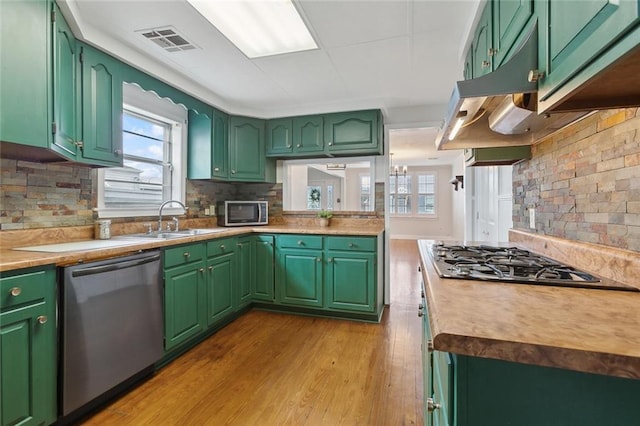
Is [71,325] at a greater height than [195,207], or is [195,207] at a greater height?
[195,207]

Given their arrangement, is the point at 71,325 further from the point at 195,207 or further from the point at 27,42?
the point at 195,207

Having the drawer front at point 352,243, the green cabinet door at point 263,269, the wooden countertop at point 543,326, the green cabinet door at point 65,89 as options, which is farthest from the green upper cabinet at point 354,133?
the wooden countertop at point 543,326

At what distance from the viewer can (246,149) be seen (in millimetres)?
3537

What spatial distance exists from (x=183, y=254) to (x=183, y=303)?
0.38 meters

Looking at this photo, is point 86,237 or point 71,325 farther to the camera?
point 86,237

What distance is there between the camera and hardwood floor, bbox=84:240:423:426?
5.59ft

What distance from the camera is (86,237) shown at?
222 cm

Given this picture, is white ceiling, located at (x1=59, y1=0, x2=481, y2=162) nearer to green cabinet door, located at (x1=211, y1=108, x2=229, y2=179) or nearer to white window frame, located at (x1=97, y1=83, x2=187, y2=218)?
green cabinet door, located at (x1=211, y1=108, x2=229, y2=179)

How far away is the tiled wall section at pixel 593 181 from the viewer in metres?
1.02

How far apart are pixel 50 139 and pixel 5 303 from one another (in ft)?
2.73

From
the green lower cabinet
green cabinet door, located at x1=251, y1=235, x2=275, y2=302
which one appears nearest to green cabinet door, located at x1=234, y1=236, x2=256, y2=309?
green cabinet door, located at x1=251, y1=235, x2=275, y2=302

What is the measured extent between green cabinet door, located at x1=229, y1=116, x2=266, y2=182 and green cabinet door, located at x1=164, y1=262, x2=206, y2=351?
1.31m

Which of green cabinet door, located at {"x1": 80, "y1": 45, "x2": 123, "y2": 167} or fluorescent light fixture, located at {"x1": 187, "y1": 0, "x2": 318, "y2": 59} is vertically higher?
fluorescent light fixture, located at {"x1": 187, "y1": 0, "x2": 318, "y2": 59}

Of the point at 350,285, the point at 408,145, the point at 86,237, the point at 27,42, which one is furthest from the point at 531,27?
the point at 408,145
